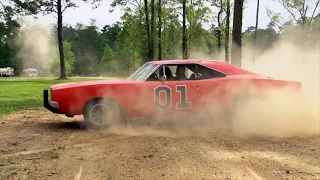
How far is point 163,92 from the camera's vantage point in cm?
791

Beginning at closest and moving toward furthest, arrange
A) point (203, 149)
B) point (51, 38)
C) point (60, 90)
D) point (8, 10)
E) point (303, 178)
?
point (303, 178), point (203, 149), point (60, 90), point (8, 10), point (51, 38)

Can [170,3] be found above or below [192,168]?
above

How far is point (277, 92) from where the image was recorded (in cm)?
820

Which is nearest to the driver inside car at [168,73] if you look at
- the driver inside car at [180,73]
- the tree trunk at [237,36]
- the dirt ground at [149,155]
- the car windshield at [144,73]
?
the driver inside car at [180,73]

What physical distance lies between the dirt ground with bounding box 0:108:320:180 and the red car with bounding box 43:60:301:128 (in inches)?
18.4

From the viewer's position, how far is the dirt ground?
14.8 ft

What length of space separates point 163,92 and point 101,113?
1414 millimetres

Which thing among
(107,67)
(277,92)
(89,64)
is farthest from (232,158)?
(89,64)

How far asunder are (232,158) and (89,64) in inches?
4229

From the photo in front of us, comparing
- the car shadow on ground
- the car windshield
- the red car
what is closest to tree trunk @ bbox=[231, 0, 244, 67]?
the red car

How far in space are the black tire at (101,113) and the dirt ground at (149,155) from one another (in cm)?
28

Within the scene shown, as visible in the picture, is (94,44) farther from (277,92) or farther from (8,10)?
(277,92)

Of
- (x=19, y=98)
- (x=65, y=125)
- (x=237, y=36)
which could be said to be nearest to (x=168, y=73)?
(x=65, y=125)

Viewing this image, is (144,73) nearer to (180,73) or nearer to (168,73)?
(168,73)
